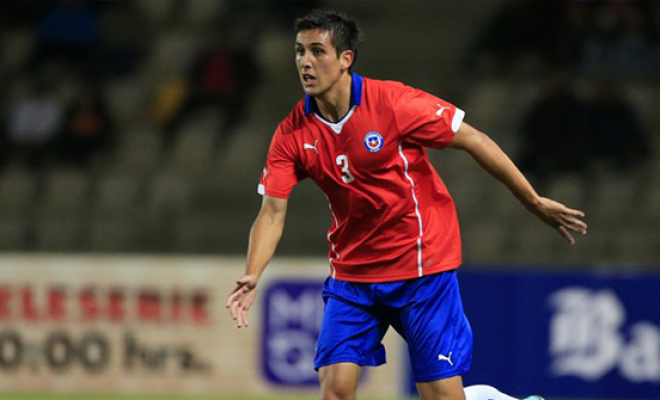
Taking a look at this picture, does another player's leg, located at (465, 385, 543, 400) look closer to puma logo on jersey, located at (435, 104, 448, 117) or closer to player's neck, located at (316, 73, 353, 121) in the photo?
puma logo on jersey, located at (435, 104, 448, 117)

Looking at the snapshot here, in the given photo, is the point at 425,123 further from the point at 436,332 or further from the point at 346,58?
the point at 436,332

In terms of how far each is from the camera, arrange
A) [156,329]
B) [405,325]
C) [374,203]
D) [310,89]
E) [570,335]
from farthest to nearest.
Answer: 1. [156,329]
2. [570,335]
3. [405,325]
4. [374,203]
5. [310,89]

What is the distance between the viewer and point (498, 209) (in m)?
11.8

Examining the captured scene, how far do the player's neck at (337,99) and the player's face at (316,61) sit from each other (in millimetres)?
45

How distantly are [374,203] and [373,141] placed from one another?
0.90 ft

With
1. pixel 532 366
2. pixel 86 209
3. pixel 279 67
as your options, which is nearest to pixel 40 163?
pixel 86 209

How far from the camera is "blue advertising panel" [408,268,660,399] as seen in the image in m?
9.33

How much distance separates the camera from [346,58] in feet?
17.6

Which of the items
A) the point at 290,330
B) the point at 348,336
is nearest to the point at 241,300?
the point at 348,336

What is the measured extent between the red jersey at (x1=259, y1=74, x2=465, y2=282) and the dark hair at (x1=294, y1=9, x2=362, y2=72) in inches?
6.2

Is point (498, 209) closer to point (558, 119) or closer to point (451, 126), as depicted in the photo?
point (558, 119)

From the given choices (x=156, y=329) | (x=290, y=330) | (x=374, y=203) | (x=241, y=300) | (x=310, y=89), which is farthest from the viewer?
(x=156, y=329)

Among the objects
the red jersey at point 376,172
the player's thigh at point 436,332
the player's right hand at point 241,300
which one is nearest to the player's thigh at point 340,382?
the player's thigh at point 436,332

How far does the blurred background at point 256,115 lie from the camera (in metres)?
11.7
